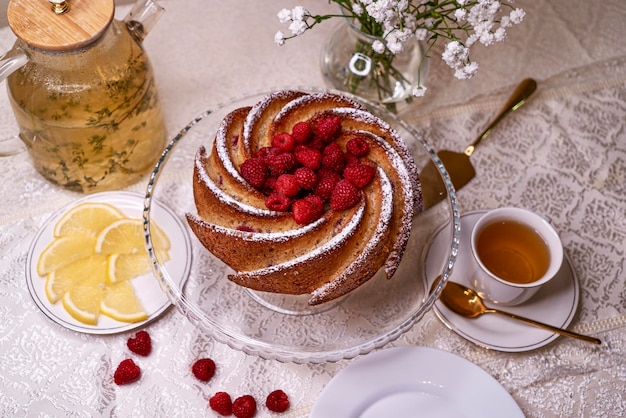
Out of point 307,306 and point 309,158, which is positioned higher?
point 309,158

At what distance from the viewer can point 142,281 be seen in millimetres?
1526

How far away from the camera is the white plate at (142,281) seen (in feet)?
4.80

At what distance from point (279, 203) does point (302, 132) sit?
6.9 inches

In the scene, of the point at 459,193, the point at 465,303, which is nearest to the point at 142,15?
the point at 459,193

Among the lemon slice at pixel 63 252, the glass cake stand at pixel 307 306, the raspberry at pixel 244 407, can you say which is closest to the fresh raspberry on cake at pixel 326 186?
the glass cake stand at pixel 307 306

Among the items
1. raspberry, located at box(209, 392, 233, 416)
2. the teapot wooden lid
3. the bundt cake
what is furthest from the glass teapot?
raspberry, located at box(209, 392, 233, 416)

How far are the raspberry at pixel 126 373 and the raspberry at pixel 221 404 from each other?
0.58 feet

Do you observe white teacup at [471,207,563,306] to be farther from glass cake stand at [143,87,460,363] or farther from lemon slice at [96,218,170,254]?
lemon slice at [96,218,170,254]

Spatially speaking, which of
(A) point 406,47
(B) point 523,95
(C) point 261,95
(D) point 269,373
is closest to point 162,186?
(C) point 261,95

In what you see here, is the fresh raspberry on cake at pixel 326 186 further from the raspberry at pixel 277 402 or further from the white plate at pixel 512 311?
the raspberry at pixel 277 402

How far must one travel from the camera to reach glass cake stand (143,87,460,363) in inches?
52.9

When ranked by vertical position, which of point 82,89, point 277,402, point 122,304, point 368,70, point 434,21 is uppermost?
point 434,21

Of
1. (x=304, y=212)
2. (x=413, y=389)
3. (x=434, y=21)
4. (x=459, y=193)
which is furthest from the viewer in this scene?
(x=459, y=193)

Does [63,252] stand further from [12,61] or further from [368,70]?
[368,70]
